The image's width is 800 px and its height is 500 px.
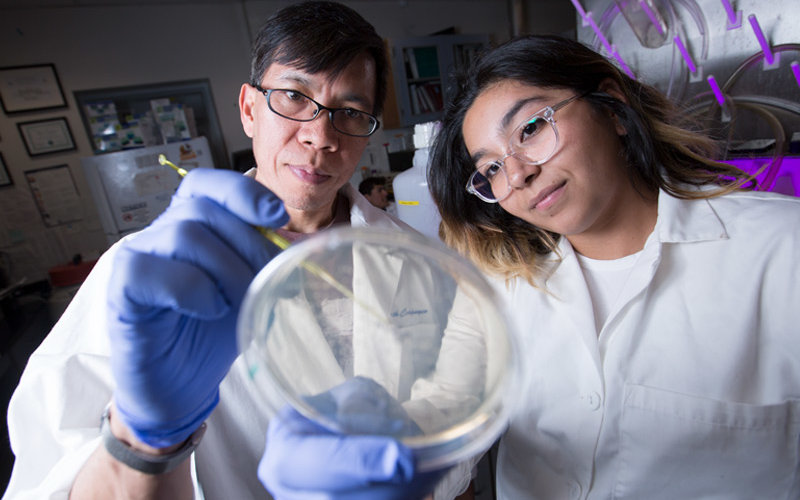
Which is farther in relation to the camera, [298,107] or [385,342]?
[298,107]

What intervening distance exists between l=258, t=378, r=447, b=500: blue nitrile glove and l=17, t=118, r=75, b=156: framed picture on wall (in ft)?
15.3

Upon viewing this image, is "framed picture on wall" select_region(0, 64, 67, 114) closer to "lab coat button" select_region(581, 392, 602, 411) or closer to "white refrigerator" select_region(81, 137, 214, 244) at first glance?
"white refrigerator" select_region(81, 137, 214, 244)

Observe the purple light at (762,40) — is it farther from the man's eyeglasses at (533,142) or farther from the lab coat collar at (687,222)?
the man's eyeglasses at (533,142)

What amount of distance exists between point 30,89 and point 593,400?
5.07 metres

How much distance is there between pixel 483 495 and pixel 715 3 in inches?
93.5

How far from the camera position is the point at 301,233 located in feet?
4.17

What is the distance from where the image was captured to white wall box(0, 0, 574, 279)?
3779mm

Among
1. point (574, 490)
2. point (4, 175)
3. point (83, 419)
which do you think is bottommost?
point (574, 490)

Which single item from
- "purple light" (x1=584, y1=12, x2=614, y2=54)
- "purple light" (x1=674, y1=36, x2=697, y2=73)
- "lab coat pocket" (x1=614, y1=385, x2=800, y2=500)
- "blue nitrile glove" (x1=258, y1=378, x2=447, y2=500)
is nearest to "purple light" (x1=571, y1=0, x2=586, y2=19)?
"purple light" (x1=584, y1=12, x2=614, y2=54)

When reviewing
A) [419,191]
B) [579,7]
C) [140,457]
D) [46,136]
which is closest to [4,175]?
[46,136]

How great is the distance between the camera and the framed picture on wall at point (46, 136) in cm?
379

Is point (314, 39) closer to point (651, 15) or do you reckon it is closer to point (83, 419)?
point (83, 419)

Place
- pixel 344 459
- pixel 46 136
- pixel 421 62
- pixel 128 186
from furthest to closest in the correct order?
pixel 421 62
pixel 46 136
pixel 128 186
pixel 344 459

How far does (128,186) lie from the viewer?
3438 mm
